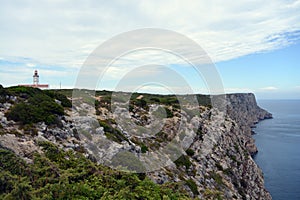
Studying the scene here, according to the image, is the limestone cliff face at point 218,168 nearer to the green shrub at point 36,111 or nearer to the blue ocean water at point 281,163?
the green shrub at point 36,111

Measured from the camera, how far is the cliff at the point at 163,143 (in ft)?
62.7

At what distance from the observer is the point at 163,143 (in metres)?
32.7

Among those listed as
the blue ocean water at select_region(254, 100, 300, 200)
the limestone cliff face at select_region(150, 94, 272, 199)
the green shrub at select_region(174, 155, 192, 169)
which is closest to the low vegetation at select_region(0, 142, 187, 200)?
the limestone cliff face at select_region(150, 94, 272, 199)

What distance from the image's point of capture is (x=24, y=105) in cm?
2141

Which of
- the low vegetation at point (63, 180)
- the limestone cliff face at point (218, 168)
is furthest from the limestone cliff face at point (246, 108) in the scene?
the low vegetation at point (63, 180)

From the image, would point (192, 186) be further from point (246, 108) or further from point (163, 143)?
point (246, 108)

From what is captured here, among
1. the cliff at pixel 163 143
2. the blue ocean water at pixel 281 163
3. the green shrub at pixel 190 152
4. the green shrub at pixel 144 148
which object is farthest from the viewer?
the blue ocean water at pixel 281 163

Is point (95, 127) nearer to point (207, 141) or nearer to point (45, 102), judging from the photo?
point (45, 102)

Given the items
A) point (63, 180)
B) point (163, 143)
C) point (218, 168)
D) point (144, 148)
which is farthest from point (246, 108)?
point (63, 180)

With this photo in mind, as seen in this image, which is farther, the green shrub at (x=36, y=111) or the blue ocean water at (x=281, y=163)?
the blue ocean water at (x=281, y=163)

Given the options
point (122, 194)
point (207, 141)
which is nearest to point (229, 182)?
point (207, 141)

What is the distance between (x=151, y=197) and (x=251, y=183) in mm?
33325

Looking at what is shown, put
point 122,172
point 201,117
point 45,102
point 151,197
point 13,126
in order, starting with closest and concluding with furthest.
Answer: point 151,197 < point 122,172 < point 13,126 < point 45,102 < point 201,117

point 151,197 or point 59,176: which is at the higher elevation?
point 59,176
